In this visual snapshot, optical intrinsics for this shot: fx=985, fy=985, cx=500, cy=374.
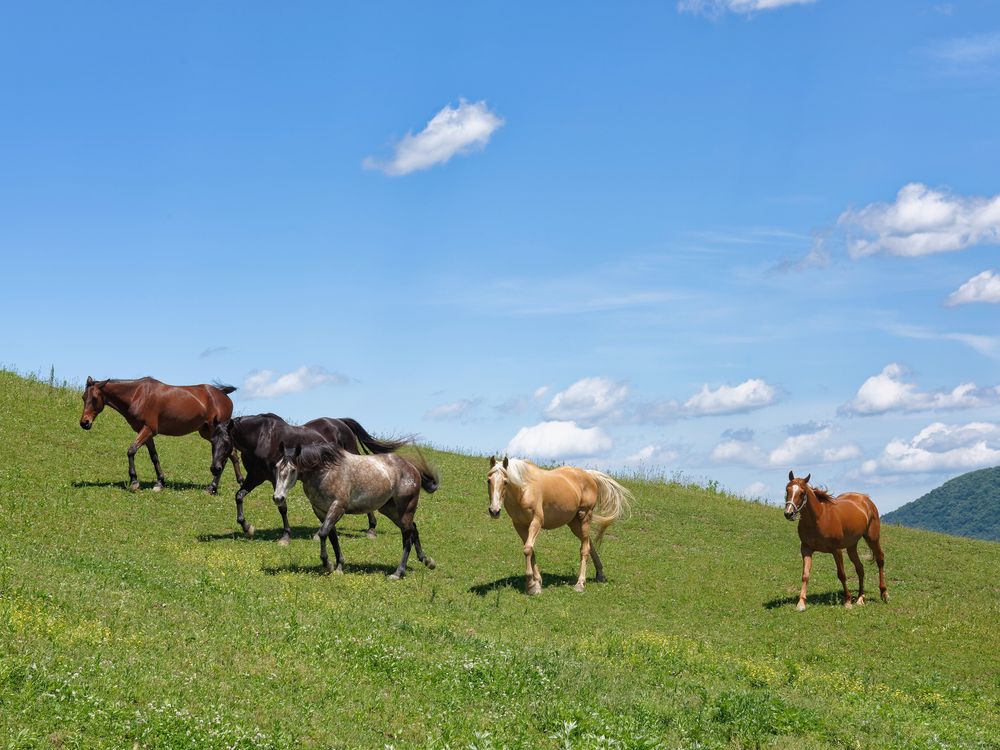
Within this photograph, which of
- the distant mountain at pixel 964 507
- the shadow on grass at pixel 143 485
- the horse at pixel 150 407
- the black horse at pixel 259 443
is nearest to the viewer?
the black horse at pixel 259 443

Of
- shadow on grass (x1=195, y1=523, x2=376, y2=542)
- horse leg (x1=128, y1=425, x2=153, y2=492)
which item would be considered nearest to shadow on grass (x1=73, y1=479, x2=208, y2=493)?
horse leg (x1=128, y1=425, x2=153, y2=492)

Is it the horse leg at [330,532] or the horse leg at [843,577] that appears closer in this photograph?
the horse leg at [330,532]

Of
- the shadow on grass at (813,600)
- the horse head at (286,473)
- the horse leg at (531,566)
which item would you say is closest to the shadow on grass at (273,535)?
the horse head at (286,473)

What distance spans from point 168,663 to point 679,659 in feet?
→ 29.0

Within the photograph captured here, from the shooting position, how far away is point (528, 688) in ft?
44.5

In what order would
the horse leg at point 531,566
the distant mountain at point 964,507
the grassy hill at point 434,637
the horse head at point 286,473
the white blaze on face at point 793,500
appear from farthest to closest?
1. the distant mountain at point 964,507
2. the white blaze on face at point 793,500
3. the horse leg at point 531,566
4. the horse head at point 286,473
5. the grassy hill at point 434,637

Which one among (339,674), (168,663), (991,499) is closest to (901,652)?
(339,674)

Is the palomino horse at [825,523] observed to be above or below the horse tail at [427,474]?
below

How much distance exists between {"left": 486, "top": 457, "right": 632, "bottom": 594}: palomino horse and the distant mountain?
160 m

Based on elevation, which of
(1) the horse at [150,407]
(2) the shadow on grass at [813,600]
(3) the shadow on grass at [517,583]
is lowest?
(2) the shadow on grass at [813,600]

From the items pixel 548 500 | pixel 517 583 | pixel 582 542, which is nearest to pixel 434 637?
pixel 517 583

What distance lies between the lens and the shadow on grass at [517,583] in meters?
21.9

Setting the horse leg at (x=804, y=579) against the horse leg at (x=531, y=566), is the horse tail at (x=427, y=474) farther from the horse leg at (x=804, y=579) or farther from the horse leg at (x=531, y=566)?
the horse leg at (x=804, y=579)

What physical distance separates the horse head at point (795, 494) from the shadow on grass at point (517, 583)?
516 centimetres
